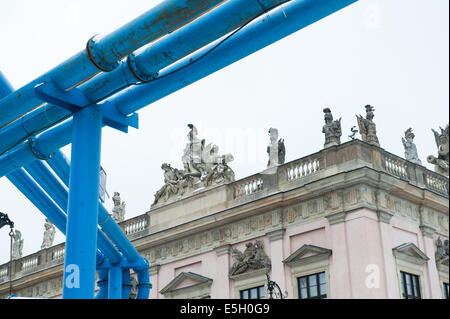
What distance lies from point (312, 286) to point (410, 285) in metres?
2.98

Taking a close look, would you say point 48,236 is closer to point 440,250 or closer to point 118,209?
point 118,209

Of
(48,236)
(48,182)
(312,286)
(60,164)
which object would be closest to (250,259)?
(312,286)

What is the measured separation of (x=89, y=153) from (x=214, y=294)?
14.9 m

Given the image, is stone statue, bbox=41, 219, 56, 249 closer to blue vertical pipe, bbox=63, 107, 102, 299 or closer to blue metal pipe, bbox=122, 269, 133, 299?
blue metal pipe, bbox=122, 269, 133, 299

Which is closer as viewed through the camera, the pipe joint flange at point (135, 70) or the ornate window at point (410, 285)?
the pipe joint flange at point (135, 70)

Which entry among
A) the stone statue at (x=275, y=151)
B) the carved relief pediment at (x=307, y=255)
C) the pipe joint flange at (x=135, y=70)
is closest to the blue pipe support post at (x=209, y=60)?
the pipe joint flange at (x=135, y=70)

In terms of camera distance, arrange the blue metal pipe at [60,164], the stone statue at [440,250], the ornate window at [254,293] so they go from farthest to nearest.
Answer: the stone statue at [440,250], the ornate window at [254,293], the blue metal pipe at [60,164]

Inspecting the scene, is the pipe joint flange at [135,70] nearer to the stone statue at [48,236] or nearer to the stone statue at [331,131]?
the stone statue at [331,131]

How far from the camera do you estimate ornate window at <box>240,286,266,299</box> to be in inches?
875

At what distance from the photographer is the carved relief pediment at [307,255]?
69.2ft

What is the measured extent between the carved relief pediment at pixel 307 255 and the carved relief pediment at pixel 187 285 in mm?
3331
